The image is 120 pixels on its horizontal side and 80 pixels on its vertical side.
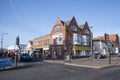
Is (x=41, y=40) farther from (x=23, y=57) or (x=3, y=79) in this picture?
(x=3, y=79)

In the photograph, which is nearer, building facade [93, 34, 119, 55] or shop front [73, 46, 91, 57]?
shop front [73, 46, 91, 57]

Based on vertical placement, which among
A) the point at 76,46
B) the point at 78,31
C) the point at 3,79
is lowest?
the point at 3,79

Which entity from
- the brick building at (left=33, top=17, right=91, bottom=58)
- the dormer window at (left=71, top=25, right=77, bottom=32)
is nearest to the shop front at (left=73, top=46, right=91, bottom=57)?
the brick building at (left=33, top=17, right=91, bottom=58)

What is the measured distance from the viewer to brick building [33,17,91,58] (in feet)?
156

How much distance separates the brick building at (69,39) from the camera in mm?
47438

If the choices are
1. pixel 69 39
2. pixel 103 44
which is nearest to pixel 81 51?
pixel 69 39

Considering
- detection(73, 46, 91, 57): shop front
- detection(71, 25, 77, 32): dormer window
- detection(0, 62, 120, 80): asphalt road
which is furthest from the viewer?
detection(71, 25, 77, 32): dormer window

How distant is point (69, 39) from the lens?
159ft

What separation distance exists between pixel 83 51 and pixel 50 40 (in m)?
10.5

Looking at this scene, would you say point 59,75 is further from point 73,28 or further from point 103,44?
point 103,44

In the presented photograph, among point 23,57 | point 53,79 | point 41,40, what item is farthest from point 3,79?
point 41,40

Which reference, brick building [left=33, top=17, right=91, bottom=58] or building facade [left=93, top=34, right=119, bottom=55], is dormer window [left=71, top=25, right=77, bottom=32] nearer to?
brick building [left=33, top=17, right=91, bottom=58]

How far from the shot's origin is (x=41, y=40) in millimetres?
61688

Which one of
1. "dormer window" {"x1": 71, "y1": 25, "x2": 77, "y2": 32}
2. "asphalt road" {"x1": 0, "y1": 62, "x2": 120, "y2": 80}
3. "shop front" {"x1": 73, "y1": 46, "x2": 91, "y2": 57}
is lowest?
"asphalt road" {"x1": 0, "y1": 62, "x2": 120, "y2": 80}
